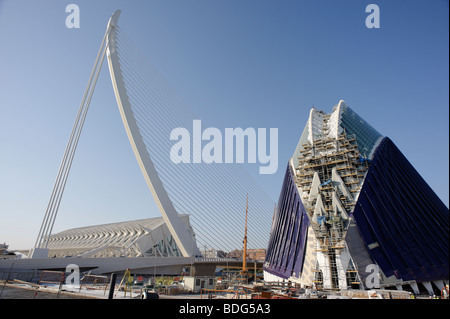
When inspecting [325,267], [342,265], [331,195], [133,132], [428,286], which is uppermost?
[133,132]

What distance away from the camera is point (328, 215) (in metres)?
26.8

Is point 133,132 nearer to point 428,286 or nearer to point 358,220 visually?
point 358,220

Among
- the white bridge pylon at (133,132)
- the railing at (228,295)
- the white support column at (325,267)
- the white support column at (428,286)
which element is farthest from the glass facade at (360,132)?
the white bridge pylon at (133,132)

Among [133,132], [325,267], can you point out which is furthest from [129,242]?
[325,267]

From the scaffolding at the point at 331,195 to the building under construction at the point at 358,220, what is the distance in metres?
0.09

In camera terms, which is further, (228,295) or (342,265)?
(342,265)

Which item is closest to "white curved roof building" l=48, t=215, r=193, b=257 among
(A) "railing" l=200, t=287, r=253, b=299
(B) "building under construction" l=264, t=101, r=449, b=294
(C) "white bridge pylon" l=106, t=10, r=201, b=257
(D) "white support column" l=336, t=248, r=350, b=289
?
(C) "white bridge pylon" l=106, t=10, r=201, b=257

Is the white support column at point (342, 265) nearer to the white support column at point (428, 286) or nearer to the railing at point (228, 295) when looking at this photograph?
the white support column at point (428, 286)

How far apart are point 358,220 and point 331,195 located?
381cm

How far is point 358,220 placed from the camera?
2464cm

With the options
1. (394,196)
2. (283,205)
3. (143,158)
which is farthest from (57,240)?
(394,196)

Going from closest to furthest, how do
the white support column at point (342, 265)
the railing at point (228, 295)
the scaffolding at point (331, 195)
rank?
the railing at point (228, 295)
the white support column at point (342, 265)
the scaffolding at point (331, 195)

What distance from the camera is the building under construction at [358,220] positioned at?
22953 mm

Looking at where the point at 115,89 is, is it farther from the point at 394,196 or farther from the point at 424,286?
the point at 424,286
